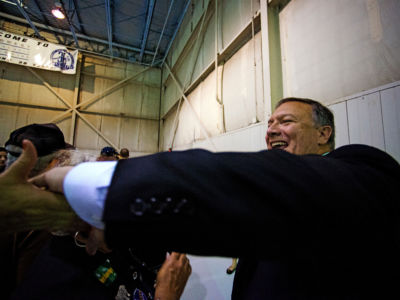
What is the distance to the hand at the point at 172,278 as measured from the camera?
106 cm

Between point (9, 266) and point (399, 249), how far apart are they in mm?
1819

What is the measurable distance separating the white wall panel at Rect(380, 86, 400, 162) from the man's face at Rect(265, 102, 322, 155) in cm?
56

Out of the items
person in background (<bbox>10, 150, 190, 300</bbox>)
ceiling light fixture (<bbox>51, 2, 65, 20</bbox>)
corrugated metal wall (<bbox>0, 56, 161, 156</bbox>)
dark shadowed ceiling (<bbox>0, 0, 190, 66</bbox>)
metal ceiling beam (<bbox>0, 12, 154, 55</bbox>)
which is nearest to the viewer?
person in background (<bbox>10, 150, 190, 300</bbox>)

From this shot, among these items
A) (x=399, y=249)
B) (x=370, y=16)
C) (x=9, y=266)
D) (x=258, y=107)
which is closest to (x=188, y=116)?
(x=258, y=107)

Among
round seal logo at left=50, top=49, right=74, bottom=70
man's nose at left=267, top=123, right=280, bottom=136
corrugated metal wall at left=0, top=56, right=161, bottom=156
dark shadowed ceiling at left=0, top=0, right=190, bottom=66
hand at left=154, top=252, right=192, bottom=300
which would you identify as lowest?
hand at left=154, top=252, right=192, bottom=300

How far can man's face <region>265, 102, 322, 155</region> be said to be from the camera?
4.19 feet

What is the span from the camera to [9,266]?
100 cm

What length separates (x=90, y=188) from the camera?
43cm

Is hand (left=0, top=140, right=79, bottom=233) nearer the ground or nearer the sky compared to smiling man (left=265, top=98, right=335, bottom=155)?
nearer the ground

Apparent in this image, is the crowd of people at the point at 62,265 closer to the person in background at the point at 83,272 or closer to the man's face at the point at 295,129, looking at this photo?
the person in background at the point at 83,272

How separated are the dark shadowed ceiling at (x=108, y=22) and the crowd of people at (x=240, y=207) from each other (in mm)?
6151

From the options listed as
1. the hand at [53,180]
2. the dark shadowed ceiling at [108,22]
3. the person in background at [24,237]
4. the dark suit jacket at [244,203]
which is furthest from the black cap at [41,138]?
the dark shadowed ceiling at [108,22]

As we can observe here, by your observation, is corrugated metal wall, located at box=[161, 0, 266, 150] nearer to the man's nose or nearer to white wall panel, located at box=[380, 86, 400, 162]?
the man's nose

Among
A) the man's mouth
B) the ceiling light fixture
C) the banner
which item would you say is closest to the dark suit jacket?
the man's mouth
